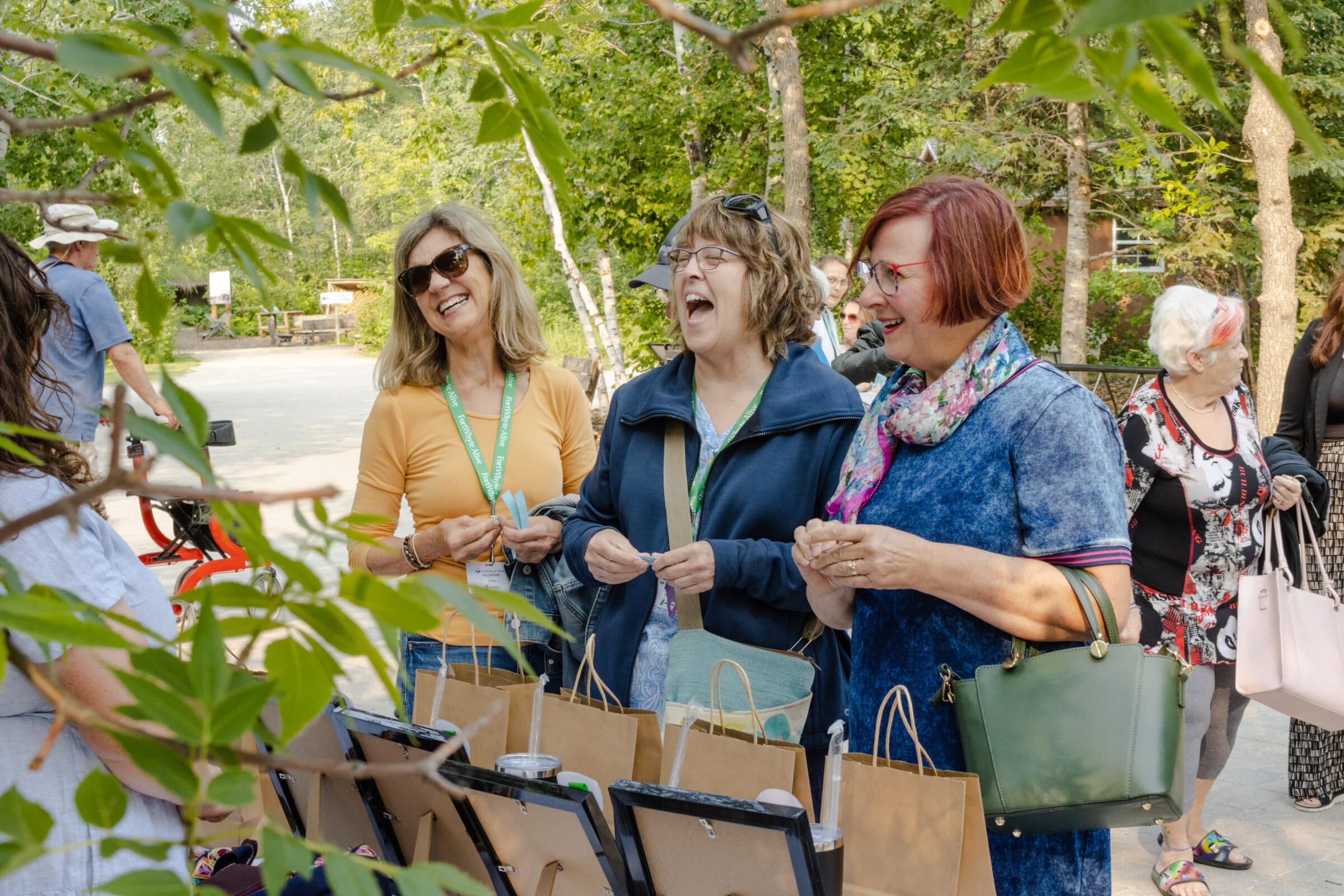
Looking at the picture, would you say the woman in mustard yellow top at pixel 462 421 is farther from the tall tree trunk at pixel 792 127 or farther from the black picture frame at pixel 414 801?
the tall tree trunk at pixel 792 127

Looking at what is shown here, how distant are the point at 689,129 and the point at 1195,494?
10.2 metres

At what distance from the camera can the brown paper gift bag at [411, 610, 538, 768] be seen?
2270mm

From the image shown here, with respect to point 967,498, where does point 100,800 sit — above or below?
above

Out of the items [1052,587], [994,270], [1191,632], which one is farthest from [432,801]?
[1191,632]

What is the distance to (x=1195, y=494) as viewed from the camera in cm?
370

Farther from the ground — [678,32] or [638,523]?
[678,32]

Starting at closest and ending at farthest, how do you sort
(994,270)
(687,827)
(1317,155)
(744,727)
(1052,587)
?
1. (1317,155)
2. (687,827)
3. (1052,587)
4. (994,270)
5. (744,727)

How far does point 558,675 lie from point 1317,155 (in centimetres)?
251

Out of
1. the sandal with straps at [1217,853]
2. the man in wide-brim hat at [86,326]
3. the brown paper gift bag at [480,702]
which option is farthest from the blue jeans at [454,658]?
the man in wide-brim hat at [86,326]

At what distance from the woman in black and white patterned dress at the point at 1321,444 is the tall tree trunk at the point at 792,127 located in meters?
5.84

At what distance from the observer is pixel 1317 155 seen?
66cm

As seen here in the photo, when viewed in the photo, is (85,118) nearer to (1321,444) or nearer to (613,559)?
(613,559)

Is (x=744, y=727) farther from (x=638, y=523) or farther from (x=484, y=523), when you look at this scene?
(x=484, y=523)

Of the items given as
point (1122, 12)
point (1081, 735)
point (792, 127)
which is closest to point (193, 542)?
point (1081, 735)
